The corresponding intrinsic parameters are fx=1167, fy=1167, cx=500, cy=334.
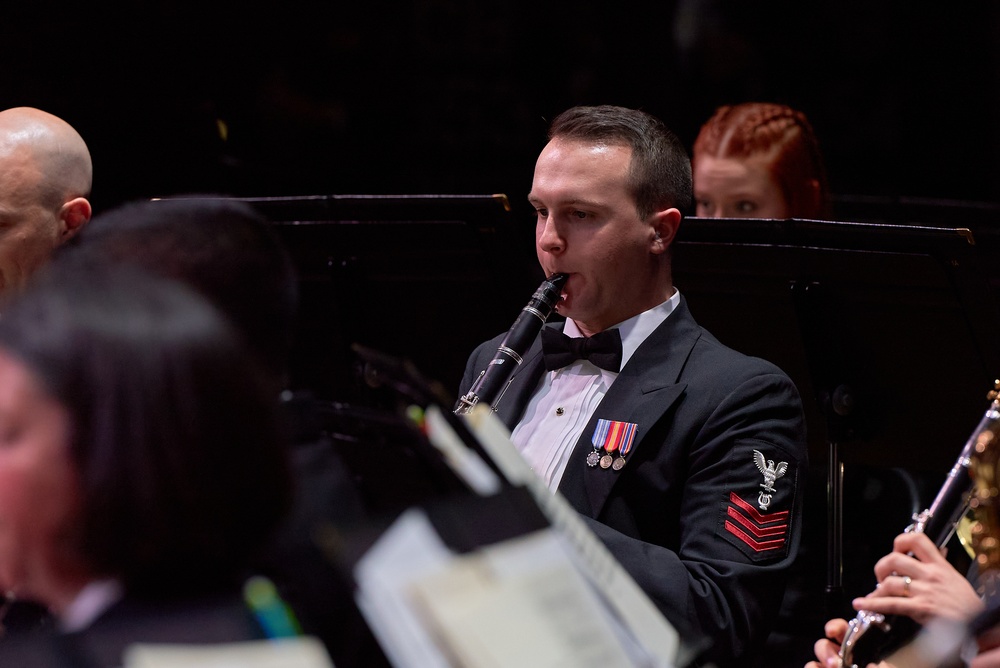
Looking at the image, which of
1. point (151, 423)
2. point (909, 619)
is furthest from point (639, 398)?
point (151, 423)

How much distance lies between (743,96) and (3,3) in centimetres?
384

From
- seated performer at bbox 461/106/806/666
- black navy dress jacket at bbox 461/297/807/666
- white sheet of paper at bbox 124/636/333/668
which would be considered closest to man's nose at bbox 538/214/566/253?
seated performer at bbox 461/106/806/666

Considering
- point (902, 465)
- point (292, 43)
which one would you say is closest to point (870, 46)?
point (292, 43)

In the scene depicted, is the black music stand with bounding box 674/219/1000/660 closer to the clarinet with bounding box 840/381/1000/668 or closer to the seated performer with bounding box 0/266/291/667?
the clarinet with bounding box 840/381/1000/668

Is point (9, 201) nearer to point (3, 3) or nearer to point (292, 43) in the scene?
point (3, 3)

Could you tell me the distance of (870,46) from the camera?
6332 mm

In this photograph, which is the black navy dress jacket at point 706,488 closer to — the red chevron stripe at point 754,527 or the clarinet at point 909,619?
the red chevron stripe at point 754,527

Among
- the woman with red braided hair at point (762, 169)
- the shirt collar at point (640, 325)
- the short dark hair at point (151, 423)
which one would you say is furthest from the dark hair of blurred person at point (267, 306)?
the woman with red braided hair at point (762, 169)

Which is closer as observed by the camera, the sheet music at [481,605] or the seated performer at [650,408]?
the sheet music at [481,605]

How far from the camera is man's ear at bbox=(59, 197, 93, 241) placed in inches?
105

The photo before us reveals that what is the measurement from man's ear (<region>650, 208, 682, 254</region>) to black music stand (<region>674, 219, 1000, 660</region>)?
0.10 m

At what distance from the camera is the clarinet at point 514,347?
2.47 meters

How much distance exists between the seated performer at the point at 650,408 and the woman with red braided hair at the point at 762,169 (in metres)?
0.91

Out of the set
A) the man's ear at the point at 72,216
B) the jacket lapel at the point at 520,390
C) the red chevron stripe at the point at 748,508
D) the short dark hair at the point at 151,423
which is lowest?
the jacket lapel at the point at 520,390
